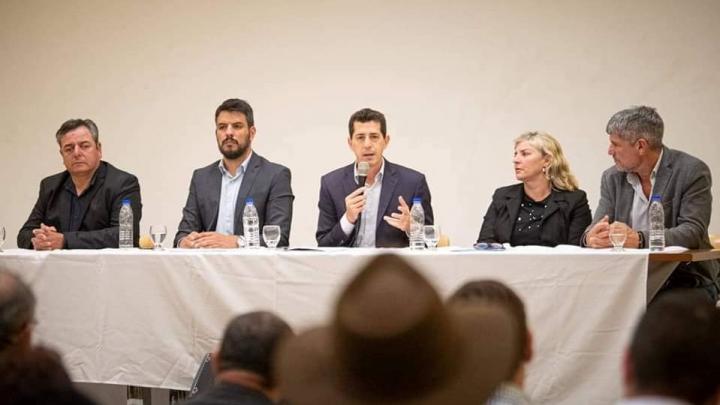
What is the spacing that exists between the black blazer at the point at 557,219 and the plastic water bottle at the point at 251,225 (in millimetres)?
1160

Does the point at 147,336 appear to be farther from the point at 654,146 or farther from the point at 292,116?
the point at 292,116

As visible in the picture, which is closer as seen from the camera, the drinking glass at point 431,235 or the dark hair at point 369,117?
the drinking glass at point 431,235

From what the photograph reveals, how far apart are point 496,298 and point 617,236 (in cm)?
209

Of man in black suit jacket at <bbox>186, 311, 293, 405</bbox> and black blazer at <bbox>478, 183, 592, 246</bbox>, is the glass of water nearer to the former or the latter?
black blazer at <bbox>478, 183, 592, 246</bbox>

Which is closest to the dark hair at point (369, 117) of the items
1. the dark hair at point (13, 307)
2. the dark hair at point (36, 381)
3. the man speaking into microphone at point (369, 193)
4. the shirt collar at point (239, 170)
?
the man speaking into microphone at point (369, 193)

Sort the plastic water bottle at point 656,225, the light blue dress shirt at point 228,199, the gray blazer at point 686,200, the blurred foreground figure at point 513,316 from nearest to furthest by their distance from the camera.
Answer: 1. the blurred foreground figure at point 513,316
2. the plastic water bottle at point 656,225
3. the gray blazer at point 686,200
4. the light blue dress shirt at point 228,199

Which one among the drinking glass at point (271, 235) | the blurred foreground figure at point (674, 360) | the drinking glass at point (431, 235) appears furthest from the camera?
the drinking glass at point (271, 235)

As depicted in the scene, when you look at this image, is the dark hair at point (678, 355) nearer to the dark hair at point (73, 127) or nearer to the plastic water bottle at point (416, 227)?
the plastic water bottle at point (416, 227)

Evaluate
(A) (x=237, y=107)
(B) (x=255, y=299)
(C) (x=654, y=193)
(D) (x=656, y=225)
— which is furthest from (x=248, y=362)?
(A) (x=237, y=107)

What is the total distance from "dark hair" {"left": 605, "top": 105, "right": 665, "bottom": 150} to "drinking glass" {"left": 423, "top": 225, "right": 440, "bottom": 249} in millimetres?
918

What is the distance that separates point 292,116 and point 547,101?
5.58 ft

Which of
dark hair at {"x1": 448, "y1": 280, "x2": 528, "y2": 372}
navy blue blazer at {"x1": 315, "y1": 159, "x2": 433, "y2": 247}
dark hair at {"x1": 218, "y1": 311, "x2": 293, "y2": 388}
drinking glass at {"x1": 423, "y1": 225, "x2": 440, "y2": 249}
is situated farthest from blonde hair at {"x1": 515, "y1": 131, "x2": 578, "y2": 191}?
dark hair at {"x1": 218, "y1": 311, "x2": 293, "y2": 388}

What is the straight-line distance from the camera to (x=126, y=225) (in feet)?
15.5

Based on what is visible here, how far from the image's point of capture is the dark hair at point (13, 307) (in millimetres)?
2115
